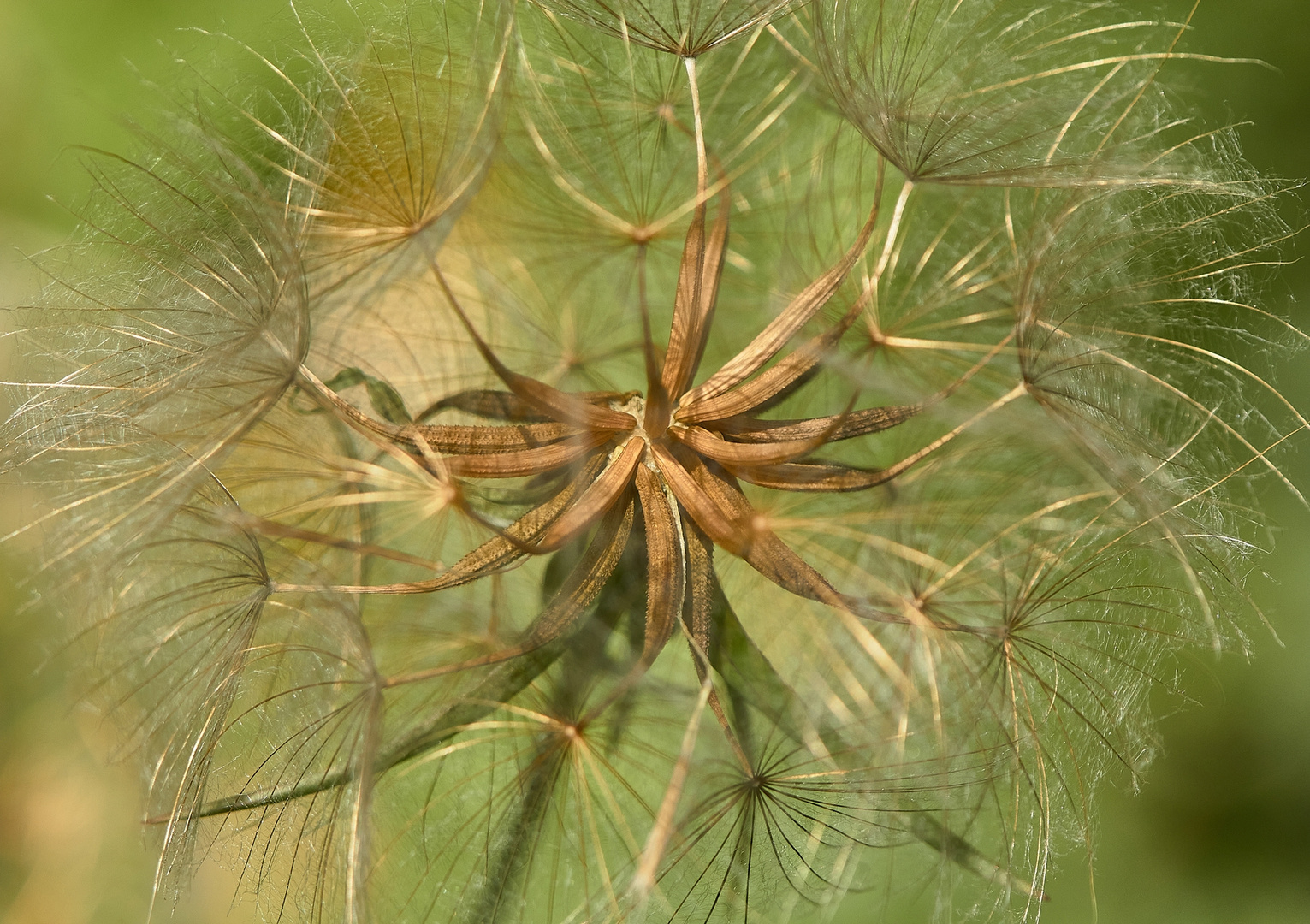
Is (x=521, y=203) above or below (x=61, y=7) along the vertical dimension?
below

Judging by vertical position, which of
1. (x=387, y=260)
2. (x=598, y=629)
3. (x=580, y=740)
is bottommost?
(x=580, y=740)

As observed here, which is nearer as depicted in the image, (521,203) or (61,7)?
(521,203)

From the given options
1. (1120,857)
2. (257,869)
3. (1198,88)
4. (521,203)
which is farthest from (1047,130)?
(257,869)

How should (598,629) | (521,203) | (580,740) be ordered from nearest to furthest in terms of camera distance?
(580,740), (598,629), (521,203)

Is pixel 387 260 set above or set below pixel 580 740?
above

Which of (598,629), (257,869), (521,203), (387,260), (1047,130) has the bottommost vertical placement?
(257,869)

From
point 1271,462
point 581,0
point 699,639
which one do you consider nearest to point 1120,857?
point 1271,462

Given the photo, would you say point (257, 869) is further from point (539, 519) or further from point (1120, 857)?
point (1120, 857)

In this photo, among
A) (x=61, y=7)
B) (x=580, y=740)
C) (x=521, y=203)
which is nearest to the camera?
(x=580, y=740)

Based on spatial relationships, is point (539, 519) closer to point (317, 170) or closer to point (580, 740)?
point (580, 740)
